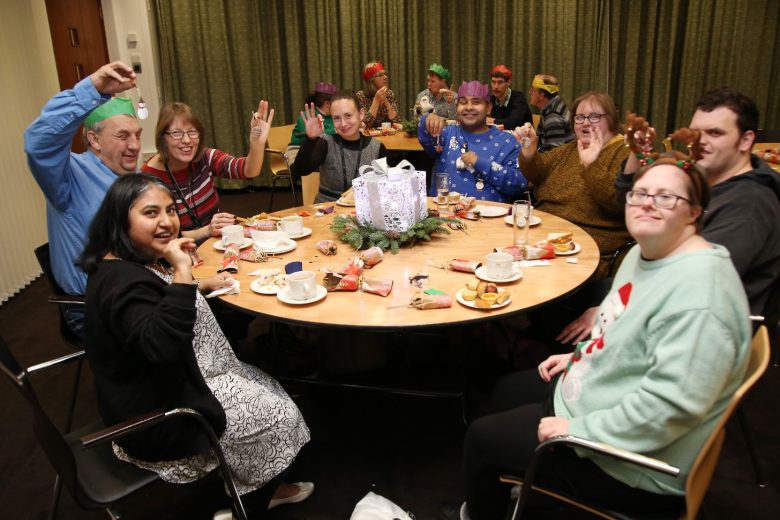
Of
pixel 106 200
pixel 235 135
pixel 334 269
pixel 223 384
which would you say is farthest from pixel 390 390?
pixel 235 135

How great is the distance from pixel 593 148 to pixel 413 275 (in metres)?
1.25

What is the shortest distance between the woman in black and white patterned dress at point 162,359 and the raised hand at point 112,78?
726 mm

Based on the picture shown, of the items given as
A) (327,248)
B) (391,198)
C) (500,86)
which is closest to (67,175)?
(327,248)

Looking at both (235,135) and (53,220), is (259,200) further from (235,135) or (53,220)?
(53,220)

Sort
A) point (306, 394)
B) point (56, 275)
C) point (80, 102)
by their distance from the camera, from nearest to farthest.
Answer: point (80, 102), point (56, 275), point (306, 394)

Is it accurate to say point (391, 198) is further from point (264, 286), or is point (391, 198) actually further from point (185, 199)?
point (185, 199)

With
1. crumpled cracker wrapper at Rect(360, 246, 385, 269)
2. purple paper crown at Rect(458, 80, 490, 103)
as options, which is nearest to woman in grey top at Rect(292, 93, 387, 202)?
purple paper crown at Rect(458, 80, 490, 103)

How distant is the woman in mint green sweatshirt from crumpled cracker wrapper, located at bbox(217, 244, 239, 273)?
1.08 metres

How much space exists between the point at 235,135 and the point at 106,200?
5533 millimetres

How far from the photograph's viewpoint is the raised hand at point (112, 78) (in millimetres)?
2119

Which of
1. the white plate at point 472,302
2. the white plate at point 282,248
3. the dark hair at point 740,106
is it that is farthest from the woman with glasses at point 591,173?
the white plate at point 282,248

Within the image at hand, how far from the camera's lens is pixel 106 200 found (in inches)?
62.9

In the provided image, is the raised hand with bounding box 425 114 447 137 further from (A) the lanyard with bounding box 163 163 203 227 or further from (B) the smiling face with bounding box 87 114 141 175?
(B) the smiling face with bounding box 87 114 141 175

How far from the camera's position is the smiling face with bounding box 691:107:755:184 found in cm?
196
